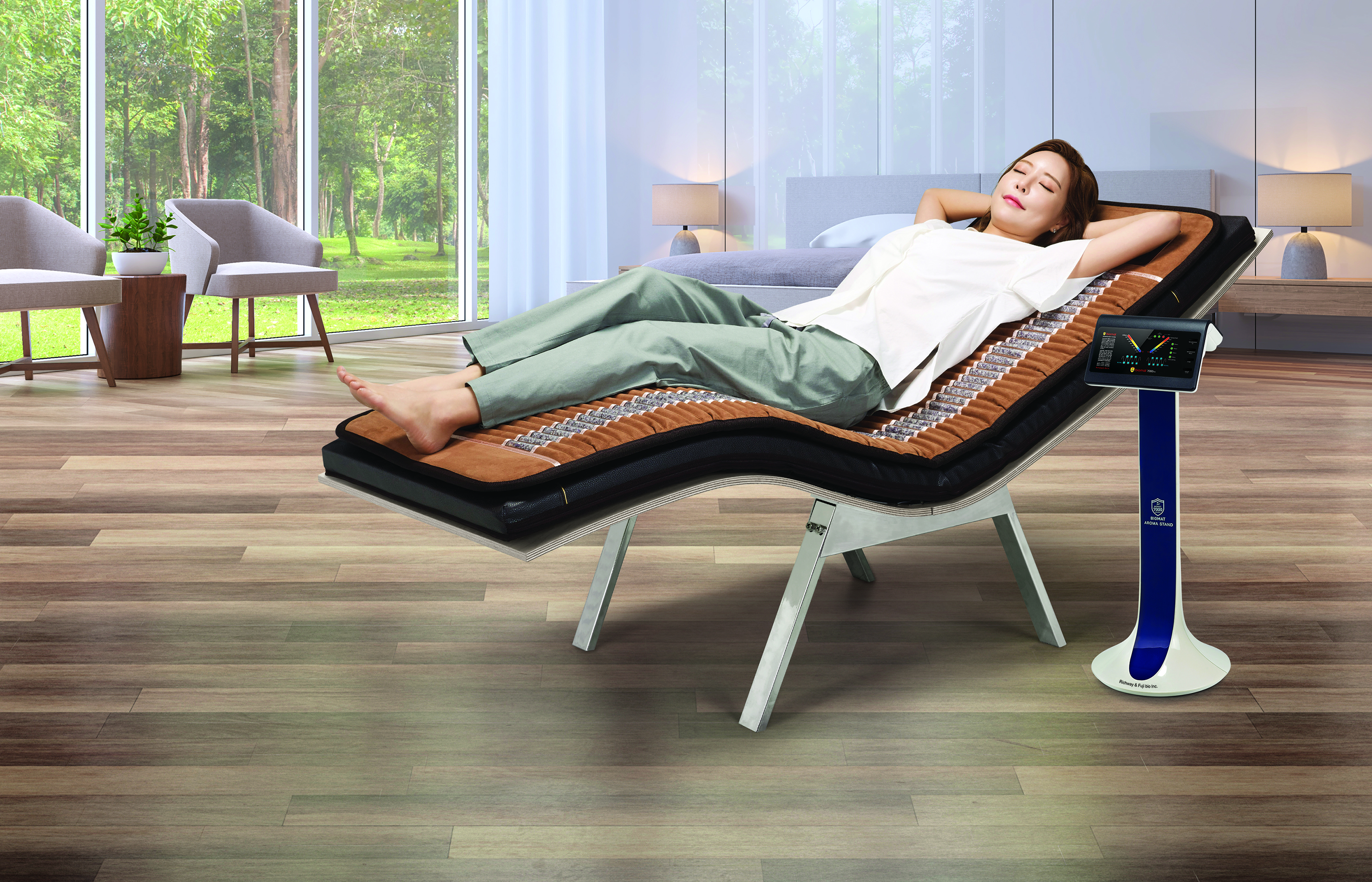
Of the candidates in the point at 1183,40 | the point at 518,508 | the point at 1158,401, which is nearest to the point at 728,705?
the point at 518,508

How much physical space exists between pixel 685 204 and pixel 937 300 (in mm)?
4911

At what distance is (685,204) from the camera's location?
6.75 m

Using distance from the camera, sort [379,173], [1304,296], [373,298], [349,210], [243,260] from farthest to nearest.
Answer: [373,298] < [379,173] < [349,210] < [243,260] < [1304,296]

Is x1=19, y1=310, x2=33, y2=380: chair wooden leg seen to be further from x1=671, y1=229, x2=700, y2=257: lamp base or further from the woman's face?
the woman's face

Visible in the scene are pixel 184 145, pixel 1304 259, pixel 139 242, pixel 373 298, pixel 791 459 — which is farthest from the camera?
pixel 373 298

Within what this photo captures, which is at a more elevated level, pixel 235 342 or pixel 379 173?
pixel 379 173

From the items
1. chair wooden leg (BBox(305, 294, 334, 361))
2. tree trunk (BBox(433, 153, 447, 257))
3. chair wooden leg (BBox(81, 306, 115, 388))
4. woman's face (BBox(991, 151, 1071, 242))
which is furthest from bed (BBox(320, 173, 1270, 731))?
tree trunk (BBox(433, 153, 447, 257))

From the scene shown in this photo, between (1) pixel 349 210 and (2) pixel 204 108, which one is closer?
(2) pixel 204 108

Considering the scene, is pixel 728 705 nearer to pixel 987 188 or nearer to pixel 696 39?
pixel 987 188

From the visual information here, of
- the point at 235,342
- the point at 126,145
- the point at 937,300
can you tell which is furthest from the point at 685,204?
the point at 937,300

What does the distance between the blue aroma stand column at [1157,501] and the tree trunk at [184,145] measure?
5.22 meters

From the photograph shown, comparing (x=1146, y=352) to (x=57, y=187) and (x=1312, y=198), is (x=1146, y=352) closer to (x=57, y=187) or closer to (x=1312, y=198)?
(x=1312, y=198)

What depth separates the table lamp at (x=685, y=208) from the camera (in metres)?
6.74

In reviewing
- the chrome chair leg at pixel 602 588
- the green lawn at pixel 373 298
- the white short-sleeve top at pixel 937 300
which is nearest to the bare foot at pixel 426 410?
the chrome chair leg at pixel 602 588
